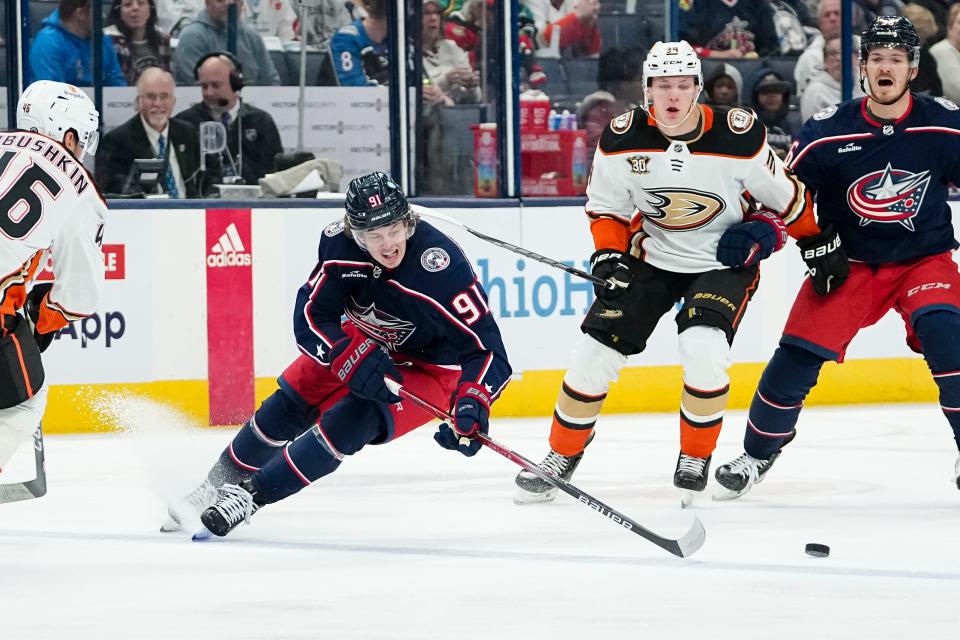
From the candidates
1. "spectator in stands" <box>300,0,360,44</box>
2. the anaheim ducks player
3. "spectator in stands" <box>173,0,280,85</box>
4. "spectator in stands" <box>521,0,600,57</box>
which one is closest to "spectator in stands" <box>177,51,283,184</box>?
"spectator in stands" <box>173,0,280,85</box>

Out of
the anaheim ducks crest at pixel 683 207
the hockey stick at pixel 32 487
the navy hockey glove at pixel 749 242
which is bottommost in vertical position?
the hockey stick at pixel 32 487

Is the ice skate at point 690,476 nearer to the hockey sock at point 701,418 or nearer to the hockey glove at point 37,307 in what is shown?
the hockey sock at point 701,418

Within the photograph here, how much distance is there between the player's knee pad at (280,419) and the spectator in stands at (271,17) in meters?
2.71

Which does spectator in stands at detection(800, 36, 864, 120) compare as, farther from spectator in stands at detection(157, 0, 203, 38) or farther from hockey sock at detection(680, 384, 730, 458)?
hockey sock at detection(680, 384, 730, 458)

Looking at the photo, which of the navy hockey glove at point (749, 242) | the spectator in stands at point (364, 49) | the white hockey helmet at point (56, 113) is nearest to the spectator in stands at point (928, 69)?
the spectator in stands at point (364, 49)

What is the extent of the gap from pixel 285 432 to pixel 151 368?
226 cm

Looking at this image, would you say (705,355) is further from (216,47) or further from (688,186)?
(216,47)

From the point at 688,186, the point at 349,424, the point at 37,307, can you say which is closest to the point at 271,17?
the point at 688,186

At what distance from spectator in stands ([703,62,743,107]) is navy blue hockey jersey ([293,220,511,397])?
3.22 metres

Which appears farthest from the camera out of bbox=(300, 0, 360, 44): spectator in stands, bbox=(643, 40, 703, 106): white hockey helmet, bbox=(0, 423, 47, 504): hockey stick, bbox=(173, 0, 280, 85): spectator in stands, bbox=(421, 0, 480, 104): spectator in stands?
bbox=(421, 0, 480, 104): spectator in stands

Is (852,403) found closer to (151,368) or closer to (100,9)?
(151,368)

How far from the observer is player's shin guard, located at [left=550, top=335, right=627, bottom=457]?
14.0 ft

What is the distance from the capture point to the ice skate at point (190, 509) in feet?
12.5

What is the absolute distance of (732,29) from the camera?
6.79 m
